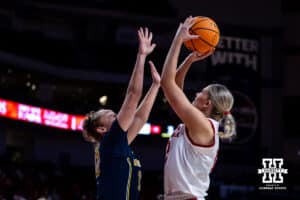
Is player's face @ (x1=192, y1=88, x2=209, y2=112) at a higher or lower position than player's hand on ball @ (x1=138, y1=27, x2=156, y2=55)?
lower

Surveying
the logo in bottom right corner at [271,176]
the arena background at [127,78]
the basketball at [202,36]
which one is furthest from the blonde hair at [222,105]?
the logo in bottom right corner at [271,176]

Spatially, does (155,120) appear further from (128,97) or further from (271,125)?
(128,97)

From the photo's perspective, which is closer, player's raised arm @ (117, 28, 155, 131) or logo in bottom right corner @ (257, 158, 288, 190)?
player's raised arm @ (117, 28, 155, 131)

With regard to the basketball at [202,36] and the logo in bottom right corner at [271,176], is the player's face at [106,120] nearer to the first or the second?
the basketball at [202,36]

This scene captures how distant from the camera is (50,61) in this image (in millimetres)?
24812

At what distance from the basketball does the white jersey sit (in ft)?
2.44

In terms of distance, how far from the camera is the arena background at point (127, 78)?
65.0 feet

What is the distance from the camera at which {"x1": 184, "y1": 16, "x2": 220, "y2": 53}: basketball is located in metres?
4.57

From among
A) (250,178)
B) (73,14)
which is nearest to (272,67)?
(250,178)

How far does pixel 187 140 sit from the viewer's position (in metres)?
4.02

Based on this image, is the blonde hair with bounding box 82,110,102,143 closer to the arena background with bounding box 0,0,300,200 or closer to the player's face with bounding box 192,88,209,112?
the player's face with bounding box 192,88,209,112

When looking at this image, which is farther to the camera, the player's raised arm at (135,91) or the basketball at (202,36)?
the basketball at (202,36)

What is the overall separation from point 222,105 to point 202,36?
0.64 metres

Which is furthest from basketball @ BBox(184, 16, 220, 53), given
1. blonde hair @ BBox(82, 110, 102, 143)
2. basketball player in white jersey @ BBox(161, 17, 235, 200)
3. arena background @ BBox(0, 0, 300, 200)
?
arena background @ BBox(0, 0, 300, 200)
